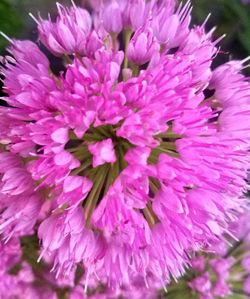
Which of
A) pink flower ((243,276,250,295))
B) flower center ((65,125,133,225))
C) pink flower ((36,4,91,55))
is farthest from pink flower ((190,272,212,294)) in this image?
pink flower ((36,4,91,55))

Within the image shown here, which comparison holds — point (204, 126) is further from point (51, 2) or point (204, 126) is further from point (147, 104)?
point (51, 2)

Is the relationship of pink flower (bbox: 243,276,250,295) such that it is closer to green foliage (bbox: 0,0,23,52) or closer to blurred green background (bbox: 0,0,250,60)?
blurred green background (bbox: 0,0,250,60)

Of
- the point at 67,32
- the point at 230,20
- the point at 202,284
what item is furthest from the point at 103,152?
the point at 230,20

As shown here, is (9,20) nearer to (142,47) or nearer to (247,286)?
(142,47)

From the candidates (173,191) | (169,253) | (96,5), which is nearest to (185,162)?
(173,191)

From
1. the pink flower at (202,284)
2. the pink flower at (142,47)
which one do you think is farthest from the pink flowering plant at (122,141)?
the pink flower at (202,284)
